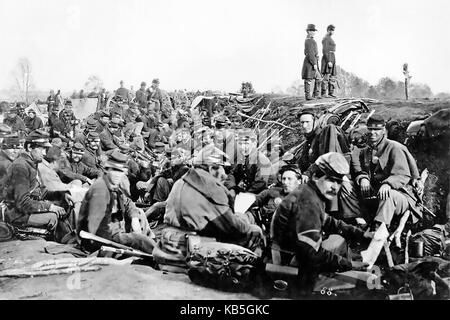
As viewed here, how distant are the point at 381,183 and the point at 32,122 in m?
5.14

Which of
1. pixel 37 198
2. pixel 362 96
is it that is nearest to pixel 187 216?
pixel 37 198

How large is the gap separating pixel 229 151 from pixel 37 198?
8.89 feet

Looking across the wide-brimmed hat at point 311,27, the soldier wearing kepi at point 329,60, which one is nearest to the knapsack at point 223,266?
the soldier wearing kepi at point 329,60

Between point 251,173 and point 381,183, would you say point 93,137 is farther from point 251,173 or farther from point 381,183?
point 381,183

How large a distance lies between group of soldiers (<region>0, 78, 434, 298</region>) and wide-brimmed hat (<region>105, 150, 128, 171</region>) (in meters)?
0.01

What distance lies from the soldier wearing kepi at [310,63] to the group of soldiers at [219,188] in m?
0.87

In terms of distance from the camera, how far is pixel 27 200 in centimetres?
636

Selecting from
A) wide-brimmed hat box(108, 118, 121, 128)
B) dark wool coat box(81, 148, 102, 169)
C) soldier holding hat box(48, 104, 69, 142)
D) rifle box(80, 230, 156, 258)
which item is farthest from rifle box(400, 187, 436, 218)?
soldier holding hat box(48, 104, 69, 142)

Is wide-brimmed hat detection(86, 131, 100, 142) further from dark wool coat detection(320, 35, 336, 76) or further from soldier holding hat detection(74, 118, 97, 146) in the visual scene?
dark wool coat detection(320, 35, 336, 76)

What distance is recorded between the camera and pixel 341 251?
5629 mm

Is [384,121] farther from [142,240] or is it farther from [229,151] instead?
[142,240]

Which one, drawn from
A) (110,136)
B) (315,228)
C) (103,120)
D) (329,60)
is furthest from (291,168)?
(103,120)

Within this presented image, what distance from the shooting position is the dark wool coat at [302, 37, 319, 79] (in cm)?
666

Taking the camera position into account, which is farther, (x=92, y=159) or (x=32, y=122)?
(x=32, y=122)
